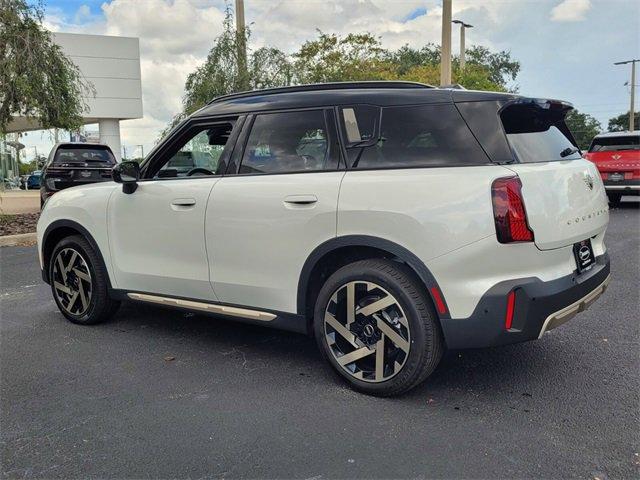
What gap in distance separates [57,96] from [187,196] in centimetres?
934

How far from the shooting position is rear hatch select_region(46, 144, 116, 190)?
1174 centimetres

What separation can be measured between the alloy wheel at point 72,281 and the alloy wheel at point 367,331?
249cm

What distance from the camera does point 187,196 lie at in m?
4.00

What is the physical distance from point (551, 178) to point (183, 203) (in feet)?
8.11

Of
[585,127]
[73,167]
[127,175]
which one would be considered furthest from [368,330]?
[585,127]

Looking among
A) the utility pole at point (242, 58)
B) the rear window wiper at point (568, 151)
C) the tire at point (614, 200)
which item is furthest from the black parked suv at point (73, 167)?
the tire at point (614, 200)

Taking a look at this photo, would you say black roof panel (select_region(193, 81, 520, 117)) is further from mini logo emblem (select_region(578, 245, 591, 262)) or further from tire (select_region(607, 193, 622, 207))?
tire (select_region(607, 193, 622, 207))

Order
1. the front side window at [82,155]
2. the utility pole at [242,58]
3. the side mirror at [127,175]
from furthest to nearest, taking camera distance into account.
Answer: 1. the utility pole at [242,58]
2. the front side window at [82,155]
3. the side mirror at [127,175]

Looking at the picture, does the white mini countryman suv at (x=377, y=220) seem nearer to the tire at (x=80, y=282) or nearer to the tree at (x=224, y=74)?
the tire at (x=80, y=282)

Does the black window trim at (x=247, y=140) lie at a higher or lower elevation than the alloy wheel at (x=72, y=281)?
higher

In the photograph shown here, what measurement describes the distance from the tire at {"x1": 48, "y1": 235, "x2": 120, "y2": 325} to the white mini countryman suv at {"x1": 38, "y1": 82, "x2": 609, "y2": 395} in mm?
630

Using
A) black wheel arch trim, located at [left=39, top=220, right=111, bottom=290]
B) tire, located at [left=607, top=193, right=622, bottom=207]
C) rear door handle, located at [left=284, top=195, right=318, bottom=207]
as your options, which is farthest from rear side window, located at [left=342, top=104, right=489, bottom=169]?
tire, located at [left=607, top=193, right=622, bottom=207]

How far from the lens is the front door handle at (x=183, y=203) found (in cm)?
397

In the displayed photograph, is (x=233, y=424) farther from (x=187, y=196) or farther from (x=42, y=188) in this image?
(x=42, y=188)
